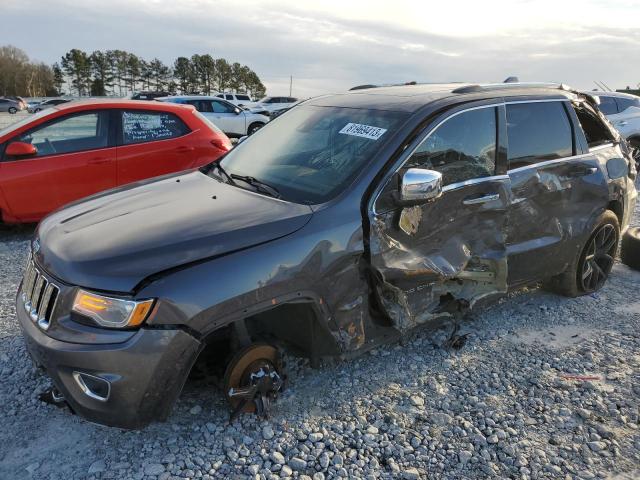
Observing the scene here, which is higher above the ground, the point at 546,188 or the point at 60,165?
the point at 546,188

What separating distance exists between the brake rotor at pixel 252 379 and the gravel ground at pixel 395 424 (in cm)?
11

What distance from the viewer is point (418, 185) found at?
9.25 feet

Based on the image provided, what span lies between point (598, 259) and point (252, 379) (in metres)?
3.44

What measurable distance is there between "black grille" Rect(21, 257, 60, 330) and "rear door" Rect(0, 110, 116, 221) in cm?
341

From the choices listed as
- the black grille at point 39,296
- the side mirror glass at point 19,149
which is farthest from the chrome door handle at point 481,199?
the side mirror glass at point 19,149

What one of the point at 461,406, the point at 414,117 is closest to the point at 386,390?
the point at 461,406

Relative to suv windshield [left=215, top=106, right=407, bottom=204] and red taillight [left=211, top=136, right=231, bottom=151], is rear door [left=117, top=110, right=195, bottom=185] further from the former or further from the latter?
suv windshield [left=215, top=106, right=407, bottom=204]

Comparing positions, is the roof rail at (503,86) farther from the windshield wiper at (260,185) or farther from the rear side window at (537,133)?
the windshield wiper at (260,185)

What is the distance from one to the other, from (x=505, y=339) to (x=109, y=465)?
2.73 metres

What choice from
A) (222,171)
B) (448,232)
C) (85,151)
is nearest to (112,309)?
(222,171)

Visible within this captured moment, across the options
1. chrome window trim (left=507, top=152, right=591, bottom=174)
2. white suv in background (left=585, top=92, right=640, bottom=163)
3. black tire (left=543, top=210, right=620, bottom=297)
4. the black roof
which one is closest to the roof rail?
the black roof

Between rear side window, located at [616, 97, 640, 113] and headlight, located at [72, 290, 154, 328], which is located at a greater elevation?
rear side window, located at [616, 97, 640, 113]

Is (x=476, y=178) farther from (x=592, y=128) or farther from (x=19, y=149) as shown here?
(x=19, y=149)

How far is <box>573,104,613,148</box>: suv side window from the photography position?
4.30 metres
